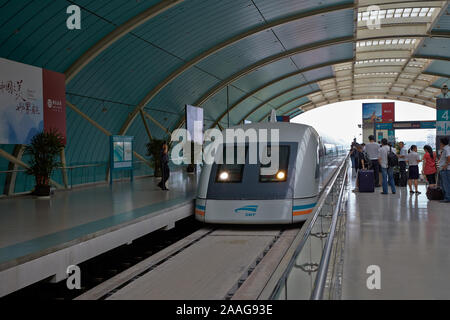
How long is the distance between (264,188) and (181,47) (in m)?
13.1

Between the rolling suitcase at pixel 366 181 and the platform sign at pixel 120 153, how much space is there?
30.8 feet

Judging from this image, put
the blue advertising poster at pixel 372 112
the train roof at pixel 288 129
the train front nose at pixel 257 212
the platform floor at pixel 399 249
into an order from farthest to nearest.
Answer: the blue advertising poster at pixel 372 112 → the train roof at pixel 288 129 → the train front nose at pixel 257 212 → the platform floor at pixel 399 249

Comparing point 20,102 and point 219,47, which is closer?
point 20,102

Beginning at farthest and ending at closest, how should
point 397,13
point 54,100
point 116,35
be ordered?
1. point 397,13
2. point 116,35
3. point 54,100

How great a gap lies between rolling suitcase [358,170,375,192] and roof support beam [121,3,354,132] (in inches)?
357

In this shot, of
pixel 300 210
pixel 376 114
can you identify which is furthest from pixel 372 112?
pixel 300 210

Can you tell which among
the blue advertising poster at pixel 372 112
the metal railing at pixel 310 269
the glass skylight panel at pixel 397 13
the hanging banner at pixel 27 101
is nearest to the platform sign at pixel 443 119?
the metal railing at pixel 310 269

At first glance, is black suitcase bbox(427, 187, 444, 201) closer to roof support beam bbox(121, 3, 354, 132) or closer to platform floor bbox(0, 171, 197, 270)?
platform floor bbox(0, 171, 197, 270)

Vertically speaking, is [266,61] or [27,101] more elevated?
[266,61]

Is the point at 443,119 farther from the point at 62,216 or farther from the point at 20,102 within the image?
the point at 20,102

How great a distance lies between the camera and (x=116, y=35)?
1602 cm

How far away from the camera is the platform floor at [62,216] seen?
676 cm

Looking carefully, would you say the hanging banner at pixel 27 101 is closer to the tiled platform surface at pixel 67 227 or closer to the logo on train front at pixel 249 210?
the tiled platform surface at pixel 67 227

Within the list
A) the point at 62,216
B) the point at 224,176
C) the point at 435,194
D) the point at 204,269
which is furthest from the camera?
the point at 435,194
